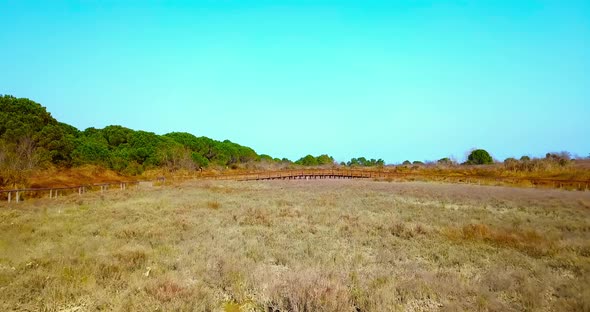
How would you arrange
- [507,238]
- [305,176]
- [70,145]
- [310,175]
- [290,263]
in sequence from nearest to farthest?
[290,263] < [507,238] < [70,145] < [305,176] < [310,175]

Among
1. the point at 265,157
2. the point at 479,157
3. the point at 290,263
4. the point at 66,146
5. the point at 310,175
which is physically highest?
the point at 265,157

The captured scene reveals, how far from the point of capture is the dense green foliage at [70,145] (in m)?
39.8

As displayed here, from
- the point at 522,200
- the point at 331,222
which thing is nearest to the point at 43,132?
A: the point at 331,222

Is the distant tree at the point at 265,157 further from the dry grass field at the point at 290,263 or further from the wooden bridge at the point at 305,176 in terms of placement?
the dry grass field at the point at 290,263

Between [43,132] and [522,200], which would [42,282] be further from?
[43,132]

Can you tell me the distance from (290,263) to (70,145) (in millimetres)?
49190

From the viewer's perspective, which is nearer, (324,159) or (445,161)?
(445,161)

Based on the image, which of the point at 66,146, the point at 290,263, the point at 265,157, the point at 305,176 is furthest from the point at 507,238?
the point at 265,157

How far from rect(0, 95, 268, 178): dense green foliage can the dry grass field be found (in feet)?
76.1

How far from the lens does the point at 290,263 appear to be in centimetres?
992

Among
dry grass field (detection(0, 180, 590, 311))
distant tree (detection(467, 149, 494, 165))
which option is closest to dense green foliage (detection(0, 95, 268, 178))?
dry grass field (detection(0, 180, 590, 311))

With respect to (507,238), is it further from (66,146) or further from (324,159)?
(324,159)

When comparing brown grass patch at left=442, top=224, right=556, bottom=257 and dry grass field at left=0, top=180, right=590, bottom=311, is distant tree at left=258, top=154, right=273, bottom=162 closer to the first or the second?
dry grass field at left=0, top=180, right=590, bottom=311

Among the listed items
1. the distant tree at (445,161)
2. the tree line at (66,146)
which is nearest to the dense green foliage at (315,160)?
the distant tree at (445,161)
